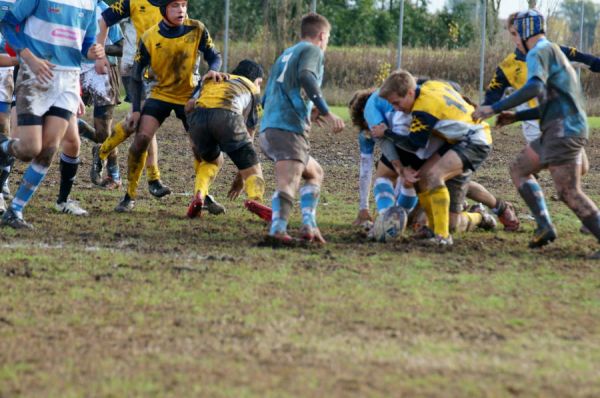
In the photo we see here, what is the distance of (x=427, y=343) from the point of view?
5359mm

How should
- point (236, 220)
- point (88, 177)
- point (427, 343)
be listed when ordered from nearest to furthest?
point (427, 343)
point (236, 220)
point (88, 177)

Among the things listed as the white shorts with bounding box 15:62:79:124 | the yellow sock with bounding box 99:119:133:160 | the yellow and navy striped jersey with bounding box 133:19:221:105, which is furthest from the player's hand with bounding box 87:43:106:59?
the yellow sock with bounding box 99:119:133:160

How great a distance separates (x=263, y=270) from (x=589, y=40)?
3594 centimetres

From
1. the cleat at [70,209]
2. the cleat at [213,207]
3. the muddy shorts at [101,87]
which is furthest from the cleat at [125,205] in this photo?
the muddy shorts at [101,87]

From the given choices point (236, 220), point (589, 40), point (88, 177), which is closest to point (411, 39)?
point (589, 40)

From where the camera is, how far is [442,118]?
839 cm

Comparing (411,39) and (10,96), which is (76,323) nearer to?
(10,96)

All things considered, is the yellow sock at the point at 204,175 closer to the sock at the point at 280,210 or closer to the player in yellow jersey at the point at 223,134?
the player in yellow jersey at the point at 223,134

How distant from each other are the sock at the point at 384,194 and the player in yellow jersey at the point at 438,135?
0.32 meters

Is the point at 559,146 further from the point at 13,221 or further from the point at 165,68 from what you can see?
the point at 13,221

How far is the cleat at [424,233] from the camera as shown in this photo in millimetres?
8727

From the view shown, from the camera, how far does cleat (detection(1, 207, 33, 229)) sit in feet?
28.7

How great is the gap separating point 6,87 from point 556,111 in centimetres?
528

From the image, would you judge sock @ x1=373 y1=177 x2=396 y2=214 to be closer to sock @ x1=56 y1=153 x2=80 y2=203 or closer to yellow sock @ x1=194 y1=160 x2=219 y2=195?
yellow sock @ x1=194 y1=160 x2=219 y2=195
